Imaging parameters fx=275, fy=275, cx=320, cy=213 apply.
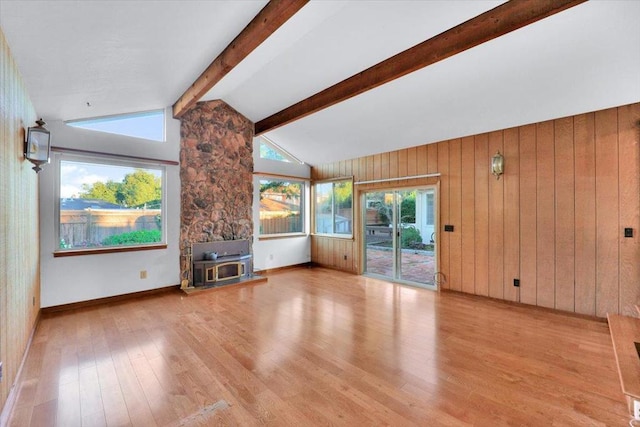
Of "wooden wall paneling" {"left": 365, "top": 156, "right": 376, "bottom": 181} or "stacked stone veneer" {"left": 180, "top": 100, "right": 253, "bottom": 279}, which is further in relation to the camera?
"wooden wall paneling" {"left": 365, "top": 156, "right": 376, "bottom": 181}

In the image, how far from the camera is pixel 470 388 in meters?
2.08

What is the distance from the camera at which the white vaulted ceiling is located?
2131 millimetres

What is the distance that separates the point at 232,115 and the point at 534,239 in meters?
5.47

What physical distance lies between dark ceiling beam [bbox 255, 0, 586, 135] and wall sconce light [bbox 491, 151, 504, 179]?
6.58 ft

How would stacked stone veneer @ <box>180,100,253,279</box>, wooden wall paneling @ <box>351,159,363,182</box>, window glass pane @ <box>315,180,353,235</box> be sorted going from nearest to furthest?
stacked stone veneer @ <box>180,100,253,279</box> → wooden wall paneling @ <box>351,159,363,182</box> → window glass pane @ <box>315,180,353,235</box>

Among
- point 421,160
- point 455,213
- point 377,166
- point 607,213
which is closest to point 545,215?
point 607,213

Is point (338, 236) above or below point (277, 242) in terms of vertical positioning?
above

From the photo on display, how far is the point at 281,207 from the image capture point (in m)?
6.50

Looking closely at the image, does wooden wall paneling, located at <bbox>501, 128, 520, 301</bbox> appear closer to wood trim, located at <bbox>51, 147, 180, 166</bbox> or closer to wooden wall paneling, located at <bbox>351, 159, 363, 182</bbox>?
wooden wall paneling, located at <bbox>351, 159, 363, 182</bbox>

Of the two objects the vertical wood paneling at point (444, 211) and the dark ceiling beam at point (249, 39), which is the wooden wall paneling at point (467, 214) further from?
the dark ceiling beam at point (249, 39)

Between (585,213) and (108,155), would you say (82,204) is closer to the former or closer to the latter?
(108,155)

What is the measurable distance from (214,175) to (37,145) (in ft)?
8.80

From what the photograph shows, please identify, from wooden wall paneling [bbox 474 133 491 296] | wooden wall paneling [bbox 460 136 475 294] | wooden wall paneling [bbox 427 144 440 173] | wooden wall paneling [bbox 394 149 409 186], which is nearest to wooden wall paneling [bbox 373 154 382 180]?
wooden wall paneling [bbox 394 149 409 186]

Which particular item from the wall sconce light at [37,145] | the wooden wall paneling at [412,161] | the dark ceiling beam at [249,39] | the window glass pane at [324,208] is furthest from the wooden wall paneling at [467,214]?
the wall sconce light at [37,145]
